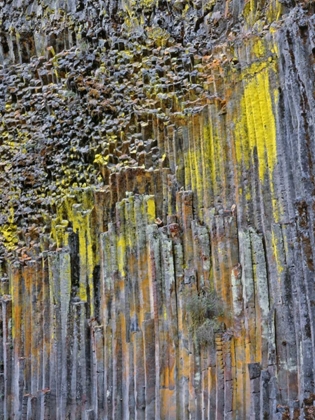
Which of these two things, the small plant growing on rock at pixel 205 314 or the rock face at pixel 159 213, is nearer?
the rock face at pixel 159 213

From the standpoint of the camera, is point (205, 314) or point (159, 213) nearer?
point (205, 314)

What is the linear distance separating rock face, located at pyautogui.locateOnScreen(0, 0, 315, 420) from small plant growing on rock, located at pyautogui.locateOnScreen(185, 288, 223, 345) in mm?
24

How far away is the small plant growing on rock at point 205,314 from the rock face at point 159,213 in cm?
2

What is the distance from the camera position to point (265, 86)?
736 cm

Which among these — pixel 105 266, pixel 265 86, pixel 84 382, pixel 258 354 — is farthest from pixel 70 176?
pixel 258 354

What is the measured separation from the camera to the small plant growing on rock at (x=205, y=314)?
7.31 meters

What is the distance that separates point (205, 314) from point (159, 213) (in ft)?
5.86

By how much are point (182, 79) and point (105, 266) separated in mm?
3024

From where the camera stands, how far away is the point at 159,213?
8.59 m

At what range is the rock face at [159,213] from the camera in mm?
6824

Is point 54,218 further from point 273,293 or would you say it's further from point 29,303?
point 273,293

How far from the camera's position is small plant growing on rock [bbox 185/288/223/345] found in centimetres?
731

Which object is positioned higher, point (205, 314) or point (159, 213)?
point (159, 213)

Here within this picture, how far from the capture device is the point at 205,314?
7.40 meters
